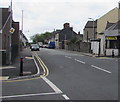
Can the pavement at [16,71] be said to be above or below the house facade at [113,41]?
below

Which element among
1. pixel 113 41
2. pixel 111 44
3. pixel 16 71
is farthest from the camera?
pixel 111 44

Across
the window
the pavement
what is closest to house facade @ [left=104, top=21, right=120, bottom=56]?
the window

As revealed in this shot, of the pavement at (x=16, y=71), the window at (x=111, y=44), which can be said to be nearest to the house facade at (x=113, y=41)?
the window at (x=111, y=44)

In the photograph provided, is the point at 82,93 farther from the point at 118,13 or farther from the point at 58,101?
the point at 118,13

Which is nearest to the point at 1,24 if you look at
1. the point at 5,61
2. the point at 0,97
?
the point at 5,61

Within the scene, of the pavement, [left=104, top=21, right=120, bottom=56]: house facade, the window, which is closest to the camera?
the pavement

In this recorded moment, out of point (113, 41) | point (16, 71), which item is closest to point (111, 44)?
point (113, 41)

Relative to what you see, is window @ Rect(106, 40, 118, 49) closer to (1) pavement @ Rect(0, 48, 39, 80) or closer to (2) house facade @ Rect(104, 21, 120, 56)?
(2) house facade @ Rect(104, 21, 120, 56)

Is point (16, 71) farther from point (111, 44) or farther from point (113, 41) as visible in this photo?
point (111, 44)

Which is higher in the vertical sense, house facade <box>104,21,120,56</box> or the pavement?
house facade <box>104,21,120,56</box>

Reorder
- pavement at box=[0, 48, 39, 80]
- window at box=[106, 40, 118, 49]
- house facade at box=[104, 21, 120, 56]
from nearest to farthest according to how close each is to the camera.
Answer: pavement at box=[0, 48, 39, 80] < house facade at box=[104, 21, 120, 56] < window at box=[106, 40, 118, 49]

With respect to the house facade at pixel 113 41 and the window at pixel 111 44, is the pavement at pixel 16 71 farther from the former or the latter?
the window at pixel 111 44

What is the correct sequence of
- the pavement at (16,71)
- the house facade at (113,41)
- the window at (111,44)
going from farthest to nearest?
the window at (111,44)
the house facade at (113,41)
the pavement at (16,71)

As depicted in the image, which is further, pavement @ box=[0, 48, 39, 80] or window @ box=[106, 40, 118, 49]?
window @ box=[106, 40, 118, 49]
